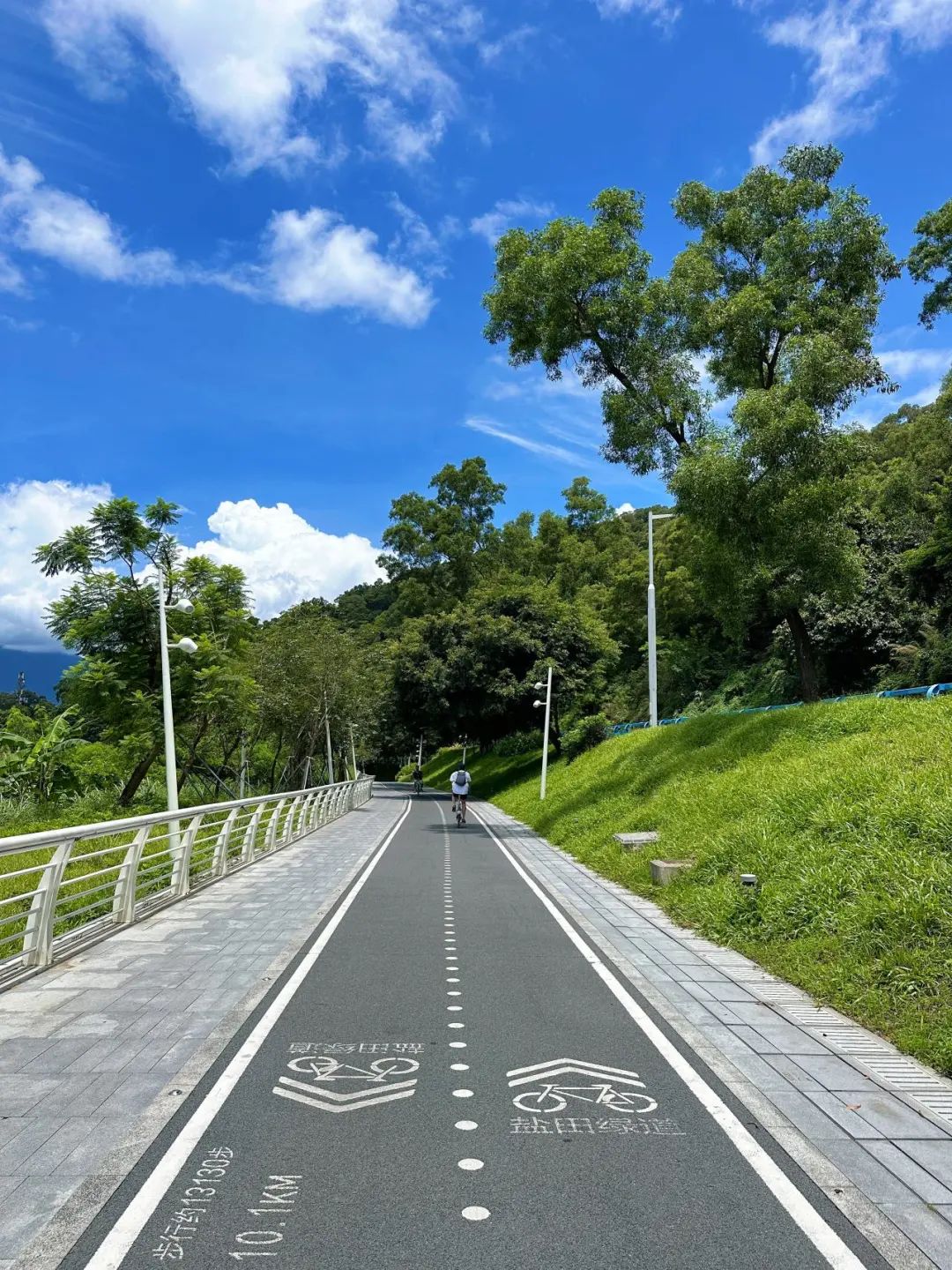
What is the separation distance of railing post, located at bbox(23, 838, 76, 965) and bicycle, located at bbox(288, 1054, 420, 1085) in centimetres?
323

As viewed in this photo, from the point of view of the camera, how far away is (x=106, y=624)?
24656 mm

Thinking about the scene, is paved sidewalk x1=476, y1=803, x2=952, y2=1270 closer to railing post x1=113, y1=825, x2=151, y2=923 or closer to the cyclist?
railing post x1=113, y1=825, x2=151, y2=923

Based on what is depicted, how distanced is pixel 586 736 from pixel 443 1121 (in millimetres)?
29895

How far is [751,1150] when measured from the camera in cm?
406

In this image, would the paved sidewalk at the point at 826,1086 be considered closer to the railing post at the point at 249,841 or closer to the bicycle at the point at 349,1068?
the bicycle at the point at 349,1068

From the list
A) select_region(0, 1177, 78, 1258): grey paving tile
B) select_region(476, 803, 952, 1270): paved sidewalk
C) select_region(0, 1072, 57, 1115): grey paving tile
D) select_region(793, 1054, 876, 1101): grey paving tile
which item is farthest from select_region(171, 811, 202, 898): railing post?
select_region(793, 1054, 876, 1101): grey paving tile

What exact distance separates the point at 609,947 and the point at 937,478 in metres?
32.6

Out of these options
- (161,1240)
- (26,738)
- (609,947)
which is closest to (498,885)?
(609,947)

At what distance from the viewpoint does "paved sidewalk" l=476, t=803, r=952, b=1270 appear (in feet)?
11.7

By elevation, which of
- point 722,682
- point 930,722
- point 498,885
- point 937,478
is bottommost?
point 498,885

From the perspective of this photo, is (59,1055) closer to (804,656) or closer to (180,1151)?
(180,1151)

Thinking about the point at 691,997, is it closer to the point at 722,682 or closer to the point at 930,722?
the point at 930,722

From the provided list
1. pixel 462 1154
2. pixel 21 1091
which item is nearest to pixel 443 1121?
pixel 462 1154

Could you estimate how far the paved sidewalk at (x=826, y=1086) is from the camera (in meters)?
3.55
